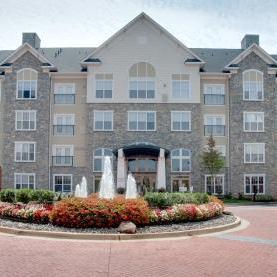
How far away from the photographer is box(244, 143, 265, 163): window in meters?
44.3

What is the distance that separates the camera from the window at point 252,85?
4472 centimetres

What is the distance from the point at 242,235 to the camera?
16.3 metres

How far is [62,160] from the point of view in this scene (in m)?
44.0

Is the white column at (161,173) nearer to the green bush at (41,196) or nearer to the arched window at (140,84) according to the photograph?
the arched window at (140,84)

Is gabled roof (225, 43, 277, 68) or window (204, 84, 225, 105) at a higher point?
gabled roof (225, 43, 277, 68)

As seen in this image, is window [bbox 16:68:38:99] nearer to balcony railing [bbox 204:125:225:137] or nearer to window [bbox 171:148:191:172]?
window [bbox 171:148:191:172]

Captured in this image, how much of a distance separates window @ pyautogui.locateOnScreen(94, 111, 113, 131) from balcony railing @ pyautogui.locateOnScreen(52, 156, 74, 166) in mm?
3651

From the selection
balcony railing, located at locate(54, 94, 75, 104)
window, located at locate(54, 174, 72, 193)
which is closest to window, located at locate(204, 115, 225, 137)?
balcony railing, located at locate(54, 94, 75, 104)

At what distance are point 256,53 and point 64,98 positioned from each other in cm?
1831

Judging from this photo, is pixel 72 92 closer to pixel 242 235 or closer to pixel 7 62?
pixel 7 62

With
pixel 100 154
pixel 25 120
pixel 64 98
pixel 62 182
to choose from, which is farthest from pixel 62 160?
pixel 64 98

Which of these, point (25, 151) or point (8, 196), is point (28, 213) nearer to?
point (8, 196)

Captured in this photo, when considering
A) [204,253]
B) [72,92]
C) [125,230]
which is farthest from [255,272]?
[72,92]

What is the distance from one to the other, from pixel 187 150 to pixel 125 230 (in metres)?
28.5
